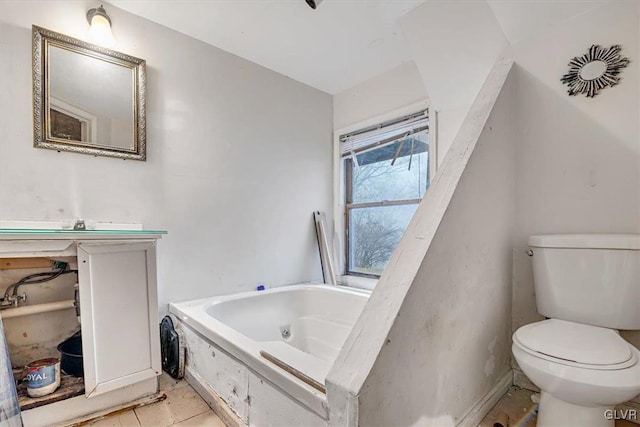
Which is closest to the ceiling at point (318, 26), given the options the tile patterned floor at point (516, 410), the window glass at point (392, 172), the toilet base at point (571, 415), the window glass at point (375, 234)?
the window glass at point (392, 172)

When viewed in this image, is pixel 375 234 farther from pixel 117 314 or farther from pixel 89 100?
pixel 89 100

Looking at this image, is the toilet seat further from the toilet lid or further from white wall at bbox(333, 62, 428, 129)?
white wall at bbox(333, 62, 428, 129)

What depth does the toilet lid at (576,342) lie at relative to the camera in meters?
0.95

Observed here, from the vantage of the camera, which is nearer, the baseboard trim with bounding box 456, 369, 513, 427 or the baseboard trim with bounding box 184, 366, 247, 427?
the baseboard trim with bounding box 456, 369, 513, 427

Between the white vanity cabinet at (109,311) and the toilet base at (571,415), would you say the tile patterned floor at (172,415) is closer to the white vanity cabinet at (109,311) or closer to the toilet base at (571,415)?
the white vanity cabinet at (109,311)

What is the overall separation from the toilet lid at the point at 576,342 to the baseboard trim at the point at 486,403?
347 mm

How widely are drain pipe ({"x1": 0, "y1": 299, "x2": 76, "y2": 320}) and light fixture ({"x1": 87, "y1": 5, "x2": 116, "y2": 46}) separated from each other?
1.46 meters

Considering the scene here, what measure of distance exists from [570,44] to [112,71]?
2.44 m

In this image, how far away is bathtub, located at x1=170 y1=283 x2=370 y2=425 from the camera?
1.04 m

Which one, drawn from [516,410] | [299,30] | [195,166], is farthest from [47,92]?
[516,410]

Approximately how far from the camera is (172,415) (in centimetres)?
142

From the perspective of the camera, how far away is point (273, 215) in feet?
8.18

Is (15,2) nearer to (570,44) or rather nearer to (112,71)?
(112,71)

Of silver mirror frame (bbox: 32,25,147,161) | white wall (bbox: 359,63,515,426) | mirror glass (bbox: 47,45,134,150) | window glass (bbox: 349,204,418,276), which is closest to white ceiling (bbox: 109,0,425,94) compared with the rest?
silver mirror frame (bbox: 32,25,147,161)
